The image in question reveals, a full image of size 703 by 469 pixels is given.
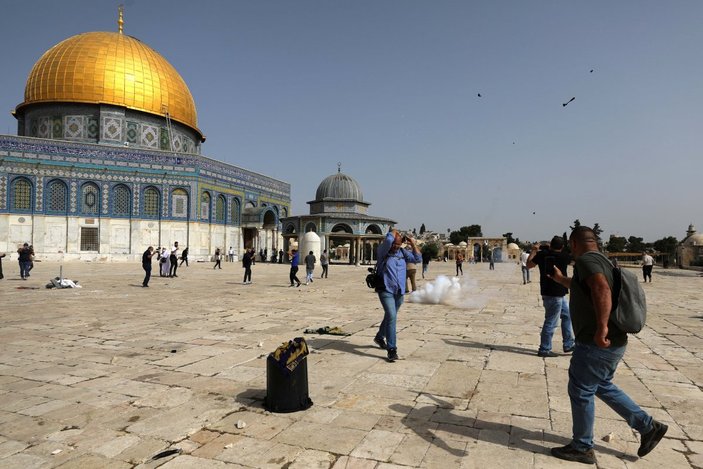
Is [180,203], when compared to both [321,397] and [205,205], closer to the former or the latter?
[205,205]

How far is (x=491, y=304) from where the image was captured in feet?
40.6

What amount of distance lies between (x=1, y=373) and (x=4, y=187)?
36.8m

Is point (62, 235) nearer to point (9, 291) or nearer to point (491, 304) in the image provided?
point (9, 291)

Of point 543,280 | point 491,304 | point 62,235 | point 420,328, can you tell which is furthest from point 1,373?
point 62,235

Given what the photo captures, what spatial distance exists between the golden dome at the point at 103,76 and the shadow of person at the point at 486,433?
4348 cm

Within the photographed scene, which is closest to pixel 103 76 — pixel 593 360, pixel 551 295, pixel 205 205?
pixel 205 205

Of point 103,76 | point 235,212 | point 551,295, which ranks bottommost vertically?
point 551,295

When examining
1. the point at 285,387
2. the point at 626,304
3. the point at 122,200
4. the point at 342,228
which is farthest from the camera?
the point at 342,228

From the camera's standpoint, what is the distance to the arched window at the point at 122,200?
1485 inches

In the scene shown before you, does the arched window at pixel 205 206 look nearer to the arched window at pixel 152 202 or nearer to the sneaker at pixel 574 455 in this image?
the arched window at pixel 152 202

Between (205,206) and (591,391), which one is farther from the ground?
(205,206)

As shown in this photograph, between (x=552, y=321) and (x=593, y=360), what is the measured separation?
327cm

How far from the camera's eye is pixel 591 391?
3.17 meters

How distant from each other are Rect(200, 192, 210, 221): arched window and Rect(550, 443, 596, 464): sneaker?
133 feet
